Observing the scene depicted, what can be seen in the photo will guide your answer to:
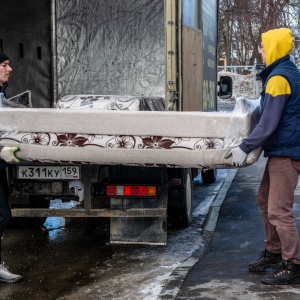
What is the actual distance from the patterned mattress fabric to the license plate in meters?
0.68

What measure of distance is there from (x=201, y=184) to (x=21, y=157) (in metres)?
6.49

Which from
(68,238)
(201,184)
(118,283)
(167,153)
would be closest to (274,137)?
(167,153)

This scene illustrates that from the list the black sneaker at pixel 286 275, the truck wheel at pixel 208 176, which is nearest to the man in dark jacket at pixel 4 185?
the black sneaker at pixel 286 275

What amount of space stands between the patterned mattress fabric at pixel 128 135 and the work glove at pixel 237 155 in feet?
0.19

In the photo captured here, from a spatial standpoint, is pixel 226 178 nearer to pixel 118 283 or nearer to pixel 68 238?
pixel 68 238

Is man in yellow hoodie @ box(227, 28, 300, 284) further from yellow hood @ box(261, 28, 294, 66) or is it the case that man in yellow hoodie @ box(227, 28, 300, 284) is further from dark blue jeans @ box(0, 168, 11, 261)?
dark blue jeans @ box(0, 168, 11, 261)

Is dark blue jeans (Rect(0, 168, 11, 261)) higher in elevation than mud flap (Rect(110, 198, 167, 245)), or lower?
higher

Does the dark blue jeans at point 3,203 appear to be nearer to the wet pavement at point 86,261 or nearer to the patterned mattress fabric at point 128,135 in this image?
the patterned mattress fabric at point 128,135

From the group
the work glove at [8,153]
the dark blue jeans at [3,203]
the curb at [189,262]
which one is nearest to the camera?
the curb at [189,262]

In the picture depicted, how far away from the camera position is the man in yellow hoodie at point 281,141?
5730 mm

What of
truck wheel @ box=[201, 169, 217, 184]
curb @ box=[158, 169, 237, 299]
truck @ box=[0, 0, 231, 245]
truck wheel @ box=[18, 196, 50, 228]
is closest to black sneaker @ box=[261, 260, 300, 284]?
curb @ box=[158, 169, 237, 299]

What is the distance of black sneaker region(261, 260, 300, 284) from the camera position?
591 centimetres

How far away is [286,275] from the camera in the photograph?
592cm

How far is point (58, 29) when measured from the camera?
1078cm
